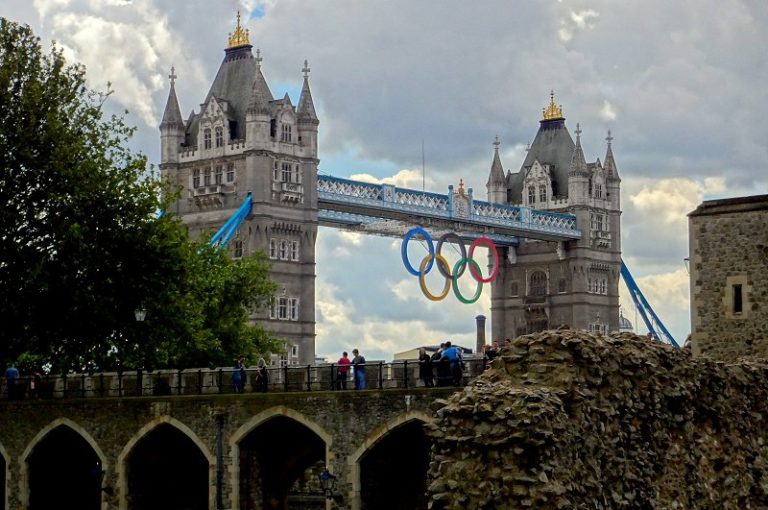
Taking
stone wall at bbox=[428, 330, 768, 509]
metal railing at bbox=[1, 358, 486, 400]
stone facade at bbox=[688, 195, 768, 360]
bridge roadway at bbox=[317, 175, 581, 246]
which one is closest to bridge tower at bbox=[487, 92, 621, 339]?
bridge roadway at bbox=[317, 175, 581, 246]

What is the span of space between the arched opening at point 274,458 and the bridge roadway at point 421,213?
197 ft

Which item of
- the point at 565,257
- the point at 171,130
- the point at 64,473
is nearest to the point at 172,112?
the point at 171,130

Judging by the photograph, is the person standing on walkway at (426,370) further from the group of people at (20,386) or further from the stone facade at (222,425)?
the group of people at (20,386)

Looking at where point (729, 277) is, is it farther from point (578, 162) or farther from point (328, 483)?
point (578, 162)

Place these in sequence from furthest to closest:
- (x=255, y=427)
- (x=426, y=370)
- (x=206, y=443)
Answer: (x=206, y=443) < (x=255, y=427) < (x=426, y=370)

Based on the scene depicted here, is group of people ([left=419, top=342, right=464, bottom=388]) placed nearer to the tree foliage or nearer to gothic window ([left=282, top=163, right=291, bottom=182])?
the tree foliage

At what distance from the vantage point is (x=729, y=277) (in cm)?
2927

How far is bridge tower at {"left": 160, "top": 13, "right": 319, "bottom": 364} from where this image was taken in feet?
325

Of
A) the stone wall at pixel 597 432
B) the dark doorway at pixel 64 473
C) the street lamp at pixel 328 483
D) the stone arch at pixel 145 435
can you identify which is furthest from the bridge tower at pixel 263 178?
the stone wall at pixel 597 432

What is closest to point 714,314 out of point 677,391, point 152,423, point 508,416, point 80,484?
point 677,391

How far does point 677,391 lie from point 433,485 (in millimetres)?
4739

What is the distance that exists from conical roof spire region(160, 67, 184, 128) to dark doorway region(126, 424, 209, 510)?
64.4 metres

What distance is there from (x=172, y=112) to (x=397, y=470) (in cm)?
7030

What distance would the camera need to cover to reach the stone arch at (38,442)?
1588 inches
